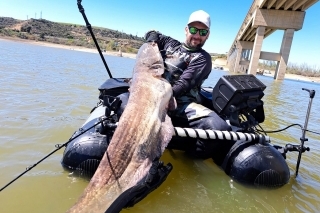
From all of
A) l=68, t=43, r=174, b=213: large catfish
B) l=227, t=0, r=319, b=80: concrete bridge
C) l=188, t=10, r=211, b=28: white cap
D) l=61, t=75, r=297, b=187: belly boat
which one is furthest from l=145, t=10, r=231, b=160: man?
l=227, t=0, r=319, b=80: concrete bridge

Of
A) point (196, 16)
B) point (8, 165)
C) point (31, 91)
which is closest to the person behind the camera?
point (8, 165)

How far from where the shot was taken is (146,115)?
2104 millimetres

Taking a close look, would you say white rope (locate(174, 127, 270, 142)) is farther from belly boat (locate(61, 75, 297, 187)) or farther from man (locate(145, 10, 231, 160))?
man (locate(145, 10, 231, 160))

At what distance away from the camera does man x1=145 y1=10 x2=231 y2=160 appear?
3043mm

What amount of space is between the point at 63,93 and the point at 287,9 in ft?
79.6

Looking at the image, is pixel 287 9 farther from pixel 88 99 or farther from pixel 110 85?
pixel 110 85

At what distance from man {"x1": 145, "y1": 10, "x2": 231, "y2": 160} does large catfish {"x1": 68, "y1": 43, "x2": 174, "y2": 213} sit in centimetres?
72

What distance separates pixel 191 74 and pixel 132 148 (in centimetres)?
159

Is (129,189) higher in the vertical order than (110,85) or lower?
lower

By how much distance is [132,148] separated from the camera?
1.93m

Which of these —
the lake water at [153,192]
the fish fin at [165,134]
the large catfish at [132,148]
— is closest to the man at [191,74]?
the lake water at [153,192]

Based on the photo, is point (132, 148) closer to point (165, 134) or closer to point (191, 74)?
point (165, 134)

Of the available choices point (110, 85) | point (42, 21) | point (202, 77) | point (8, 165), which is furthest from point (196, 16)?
point (42, 21)

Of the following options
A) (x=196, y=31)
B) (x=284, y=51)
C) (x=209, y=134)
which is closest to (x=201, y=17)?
(x=196, y=31)
